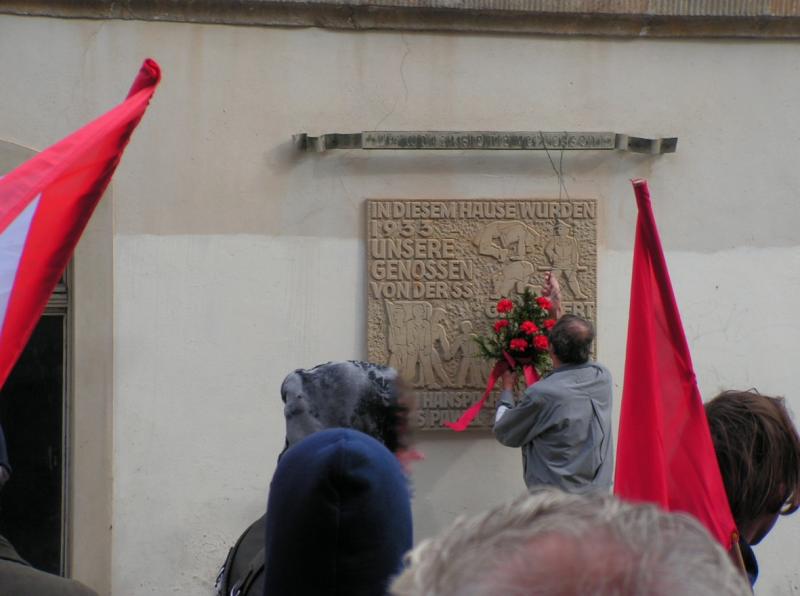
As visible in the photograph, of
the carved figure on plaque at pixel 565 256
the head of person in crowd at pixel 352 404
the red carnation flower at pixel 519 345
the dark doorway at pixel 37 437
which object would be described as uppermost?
the carved figure on plaque at pixel 565 256

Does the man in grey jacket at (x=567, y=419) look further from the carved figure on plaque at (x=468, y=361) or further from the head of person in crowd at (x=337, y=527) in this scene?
the head of person in crowd at (x=337, y=527)

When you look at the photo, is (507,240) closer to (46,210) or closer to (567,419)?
(567,419)

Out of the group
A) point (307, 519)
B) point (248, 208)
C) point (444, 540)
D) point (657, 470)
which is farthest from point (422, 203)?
point (444, 540)

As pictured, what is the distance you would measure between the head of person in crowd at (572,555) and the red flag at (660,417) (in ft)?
5.50

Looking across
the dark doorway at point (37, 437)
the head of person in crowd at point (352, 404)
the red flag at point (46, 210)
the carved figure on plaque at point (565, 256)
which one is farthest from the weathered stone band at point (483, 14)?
the head of person in crowd at point (352, 404)

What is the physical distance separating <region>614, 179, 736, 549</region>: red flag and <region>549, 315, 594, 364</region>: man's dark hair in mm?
2197

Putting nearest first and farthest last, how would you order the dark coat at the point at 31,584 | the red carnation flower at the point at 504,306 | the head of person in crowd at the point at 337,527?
the head of person in crowd at the point at 337,527, the dark coat at the point at 31,584, the red carnation flower at the point at 504,306

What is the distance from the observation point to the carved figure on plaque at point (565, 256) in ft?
20.7

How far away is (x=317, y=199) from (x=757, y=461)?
384 cm

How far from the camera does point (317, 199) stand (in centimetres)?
622

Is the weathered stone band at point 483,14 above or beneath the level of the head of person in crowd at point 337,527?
above

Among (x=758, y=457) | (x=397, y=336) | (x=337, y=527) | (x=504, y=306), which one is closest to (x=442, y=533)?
(x=337, y=527)

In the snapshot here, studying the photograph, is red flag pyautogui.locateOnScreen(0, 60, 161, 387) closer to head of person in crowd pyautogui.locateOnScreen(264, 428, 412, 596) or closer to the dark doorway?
head of person in crowd pyautogui.locateOnScreen(264, 428, 412, 596)

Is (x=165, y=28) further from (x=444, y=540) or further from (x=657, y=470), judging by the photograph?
(x=444, y=540)
